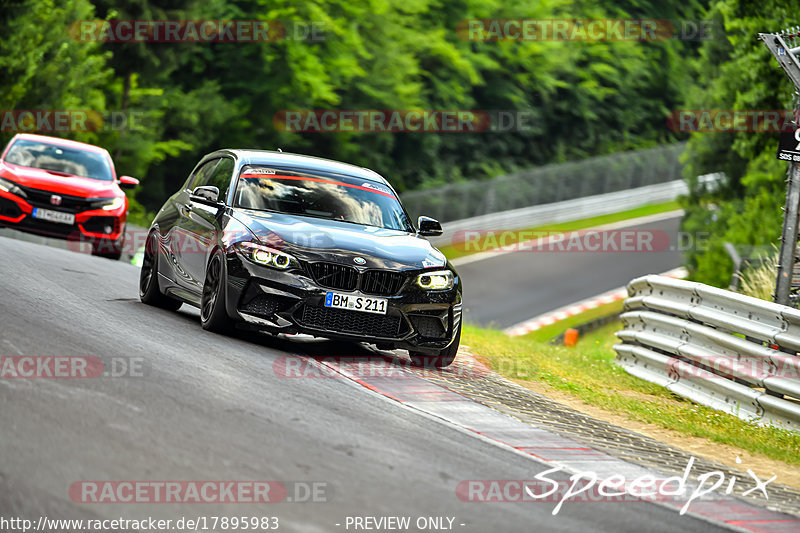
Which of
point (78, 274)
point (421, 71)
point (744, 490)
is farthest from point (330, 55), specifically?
point (744, 490)

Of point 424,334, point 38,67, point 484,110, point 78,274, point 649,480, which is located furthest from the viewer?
point 484,110

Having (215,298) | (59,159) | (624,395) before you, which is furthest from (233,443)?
(59,159)

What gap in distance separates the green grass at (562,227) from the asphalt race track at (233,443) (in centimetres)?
3061

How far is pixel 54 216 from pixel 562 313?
48.2 ft

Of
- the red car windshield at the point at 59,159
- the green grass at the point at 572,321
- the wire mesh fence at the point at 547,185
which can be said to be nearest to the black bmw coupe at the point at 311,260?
the red car windshield at the point at 59,159

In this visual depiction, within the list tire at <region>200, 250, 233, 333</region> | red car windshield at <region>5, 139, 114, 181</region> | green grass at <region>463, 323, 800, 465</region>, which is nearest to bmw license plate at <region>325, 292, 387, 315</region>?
tire at <region>200, 250, 233, 333</region>

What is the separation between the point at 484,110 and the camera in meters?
59.4

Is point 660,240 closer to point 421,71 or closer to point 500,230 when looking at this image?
point 500,230

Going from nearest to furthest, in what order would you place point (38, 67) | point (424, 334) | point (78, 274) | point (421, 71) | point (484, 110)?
point (424, 334) < point (78, 274) < point (38, 67) < point (421, 71) < point (484, 110)

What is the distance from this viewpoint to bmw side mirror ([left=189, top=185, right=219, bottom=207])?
10.7 metres

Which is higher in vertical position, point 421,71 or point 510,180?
point 421,71

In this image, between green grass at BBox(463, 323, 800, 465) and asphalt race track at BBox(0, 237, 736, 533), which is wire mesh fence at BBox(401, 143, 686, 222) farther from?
asphalt race track at BBox(0, 237, 736, 533)

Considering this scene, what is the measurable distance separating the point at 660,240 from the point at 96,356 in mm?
38429

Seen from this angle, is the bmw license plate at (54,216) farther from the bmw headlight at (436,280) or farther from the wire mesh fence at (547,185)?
the wire mesh fence at (547,185)
